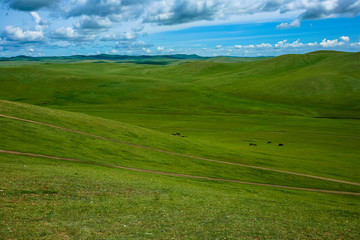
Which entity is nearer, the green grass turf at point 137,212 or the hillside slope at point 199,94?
the green grass turf at point 137,212

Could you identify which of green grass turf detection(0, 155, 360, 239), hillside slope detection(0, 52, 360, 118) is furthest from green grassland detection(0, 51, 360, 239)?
hillside slope detection(0, 52, 360, 118)

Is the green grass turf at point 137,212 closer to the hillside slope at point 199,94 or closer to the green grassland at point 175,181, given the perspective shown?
the green grassland at point 175,181

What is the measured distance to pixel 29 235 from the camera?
14.2 metres

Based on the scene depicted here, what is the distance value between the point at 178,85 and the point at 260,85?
2084 inches

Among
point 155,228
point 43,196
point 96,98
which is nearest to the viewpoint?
point 155,228

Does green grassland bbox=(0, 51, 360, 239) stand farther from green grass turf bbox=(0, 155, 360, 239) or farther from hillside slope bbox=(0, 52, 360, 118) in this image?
hillside slope bbox=(0, 52, 360, 118)

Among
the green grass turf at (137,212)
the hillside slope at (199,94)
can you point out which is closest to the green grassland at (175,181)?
the green grass turf at (137,212)

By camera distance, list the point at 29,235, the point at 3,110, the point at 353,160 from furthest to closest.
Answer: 1. the point at 353,160
2. the point at 3,110
3. the point at 29,235

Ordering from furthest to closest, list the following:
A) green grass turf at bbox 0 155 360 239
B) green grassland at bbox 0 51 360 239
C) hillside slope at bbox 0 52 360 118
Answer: hillside slope at bbox 0 52 360 118
green grassland at bbox 0 51 360 239
green grass turf at bbox 0 155 360 239

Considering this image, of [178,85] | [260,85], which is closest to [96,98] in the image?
[178,85]

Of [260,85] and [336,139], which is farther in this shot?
[260,85]

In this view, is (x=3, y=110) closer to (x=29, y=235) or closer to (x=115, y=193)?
(x=115, y=193)

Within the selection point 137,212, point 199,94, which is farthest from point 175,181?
point 199,94

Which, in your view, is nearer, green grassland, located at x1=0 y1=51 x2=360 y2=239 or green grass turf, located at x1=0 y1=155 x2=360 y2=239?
green grass turf, located at x1=0 y1=155 x2=360 y2=239
